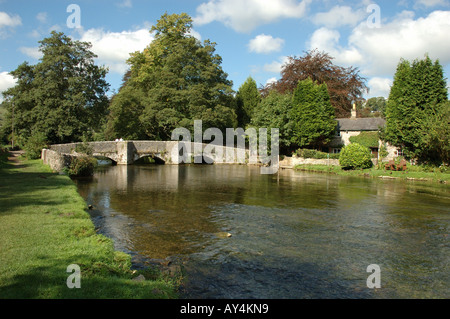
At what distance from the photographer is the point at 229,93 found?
40.2m

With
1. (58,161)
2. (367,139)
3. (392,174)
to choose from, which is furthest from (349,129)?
(58,161)

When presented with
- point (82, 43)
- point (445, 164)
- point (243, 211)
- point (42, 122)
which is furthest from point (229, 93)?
point (243, 211)

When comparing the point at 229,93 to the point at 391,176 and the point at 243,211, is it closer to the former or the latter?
the point at 391,176

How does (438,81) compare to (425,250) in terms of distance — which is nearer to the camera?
(425,250)

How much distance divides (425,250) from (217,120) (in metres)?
31.0

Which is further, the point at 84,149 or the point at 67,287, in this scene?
the point at 84,149

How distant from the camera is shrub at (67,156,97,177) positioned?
22016mm

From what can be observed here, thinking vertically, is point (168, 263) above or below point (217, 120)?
below

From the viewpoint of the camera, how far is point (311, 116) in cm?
3606

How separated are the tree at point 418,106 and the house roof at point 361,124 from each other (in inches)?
265

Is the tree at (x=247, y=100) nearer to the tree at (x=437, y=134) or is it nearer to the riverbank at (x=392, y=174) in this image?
the riverbank at (x=392, y=174)

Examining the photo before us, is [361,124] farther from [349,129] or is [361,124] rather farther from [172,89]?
[172,89]

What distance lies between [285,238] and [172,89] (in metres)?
30.7

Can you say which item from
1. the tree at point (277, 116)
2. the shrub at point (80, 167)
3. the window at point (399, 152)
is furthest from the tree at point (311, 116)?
the shrub at point (80, 167)
